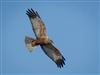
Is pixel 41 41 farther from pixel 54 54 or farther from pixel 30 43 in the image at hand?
pixel 54 54

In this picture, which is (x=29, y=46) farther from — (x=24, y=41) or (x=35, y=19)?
(x=35, y=19)

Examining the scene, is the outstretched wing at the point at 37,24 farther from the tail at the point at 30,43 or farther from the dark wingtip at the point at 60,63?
the dark wingtip at the point at 60,63

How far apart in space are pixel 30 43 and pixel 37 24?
0.62m

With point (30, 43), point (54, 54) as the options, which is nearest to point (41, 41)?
point (30, 43)

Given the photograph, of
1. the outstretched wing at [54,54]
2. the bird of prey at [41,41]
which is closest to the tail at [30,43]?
the bird of prey at [41,41]

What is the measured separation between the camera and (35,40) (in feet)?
23.0

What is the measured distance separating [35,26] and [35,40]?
1.69 feet

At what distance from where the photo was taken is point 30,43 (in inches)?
277

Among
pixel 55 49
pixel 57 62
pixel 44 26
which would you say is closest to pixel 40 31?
pixel 44 26

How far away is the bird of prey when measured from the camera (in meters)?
7.01

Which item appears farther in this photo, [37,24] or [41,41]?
[37,24]

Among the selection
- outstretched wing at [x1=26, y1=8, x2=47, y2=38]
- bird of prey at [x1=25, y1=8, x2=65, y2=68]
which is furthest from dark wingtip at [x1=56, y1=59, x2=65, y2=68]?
outstretched wing at [x1=26, y1=8, x2=47, y2=38]

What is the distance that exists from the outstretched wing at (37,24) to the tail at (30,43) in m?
0.21

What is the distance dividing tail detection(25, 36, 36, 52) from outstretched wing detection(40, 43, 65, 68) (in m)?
0.39
